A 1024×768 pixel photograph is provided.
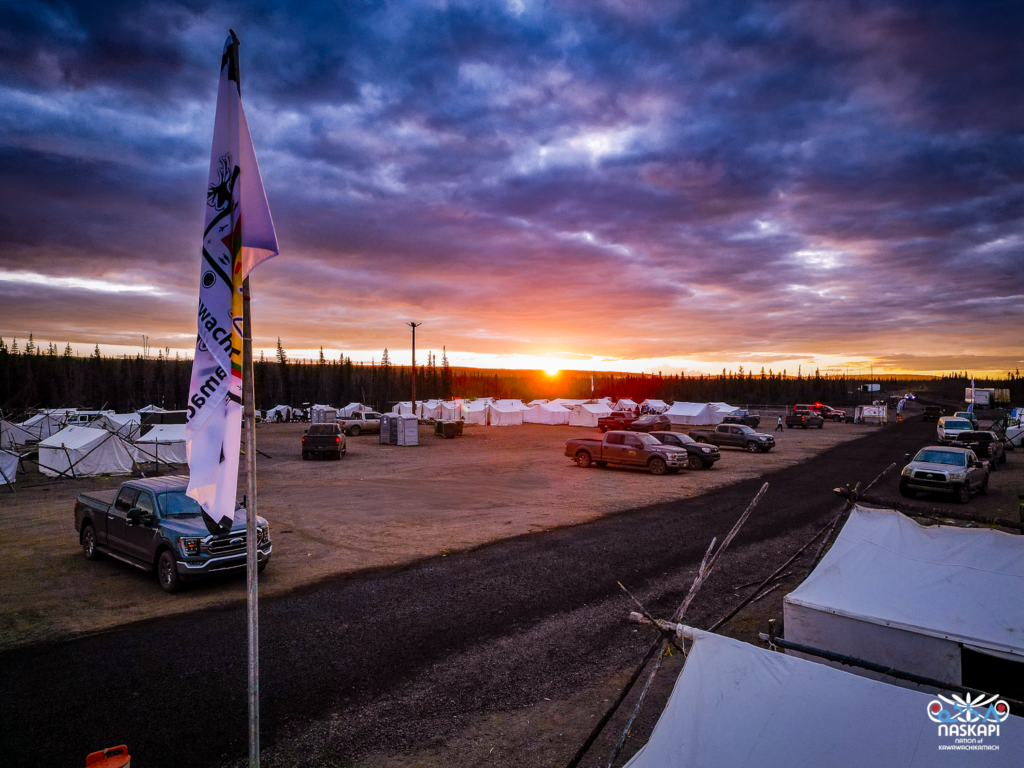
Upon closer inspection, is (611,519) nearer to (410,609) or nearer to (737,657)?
(410,609)

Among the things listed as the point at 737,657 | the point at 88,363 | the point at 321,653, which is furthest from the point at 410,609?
the point at 88,363

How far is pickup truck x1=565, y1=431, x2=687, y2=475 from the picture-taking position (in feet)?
78.9

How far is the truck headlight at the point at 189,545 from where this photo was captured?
366 inches

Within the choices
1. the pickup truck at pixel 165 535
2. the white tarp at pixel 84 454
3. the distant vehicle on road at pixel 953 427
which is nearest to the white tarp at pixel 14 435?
the white tarp at pixel 84 454

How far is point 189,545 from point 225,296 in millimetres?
7364

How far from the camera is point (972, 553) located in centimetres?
568

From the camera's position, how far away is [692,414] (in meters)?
56.3

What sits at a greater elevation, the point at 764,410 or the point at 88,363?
the point at 88,363

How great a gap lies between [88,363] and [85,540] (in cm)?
15201

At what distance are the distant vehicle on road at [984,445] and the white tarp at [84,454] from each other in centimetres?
3926

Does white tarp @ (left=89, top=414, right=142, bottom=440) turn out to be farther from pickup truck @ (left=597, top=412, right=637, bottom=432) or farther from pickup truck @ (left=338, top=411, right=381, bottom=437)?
pickup truck @ (left=597, top=412, right=637, bottom=432)

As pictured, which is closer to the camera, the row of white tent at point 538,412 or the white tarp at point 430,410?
the row of white tent at point 538,412

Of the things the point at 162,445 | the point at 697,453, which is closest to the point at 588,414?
the point at 697,453

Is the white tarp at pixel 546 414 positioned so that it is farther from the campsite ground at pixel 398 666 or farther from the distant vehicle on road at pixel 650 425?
the campsite ground at pixel 398 666
